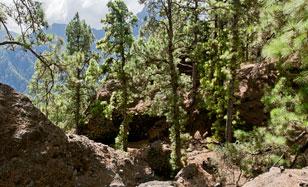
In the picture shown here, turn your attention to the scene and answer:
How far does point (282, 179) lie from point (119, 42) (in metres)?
22.5

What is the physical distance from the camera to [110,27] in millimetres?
29969

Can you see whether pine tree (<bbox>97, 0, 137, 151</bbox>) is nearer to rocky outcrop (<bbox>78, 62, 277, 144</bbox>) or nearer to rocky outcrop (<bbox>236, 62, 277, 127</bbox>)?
rocky outcrop (<bbox>78, 62, 277, 144</bbox>)

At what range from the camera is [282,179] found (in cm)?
915

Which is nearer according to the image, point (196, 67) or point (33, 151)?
point (33, 151)

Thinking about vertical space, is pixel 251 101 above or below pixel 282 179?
above

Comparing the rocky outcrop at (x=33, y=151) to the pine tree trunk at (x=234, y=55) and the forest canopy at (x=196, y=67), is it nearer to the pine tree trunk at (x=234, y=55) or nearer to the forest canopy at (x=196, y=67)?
the forest canopy at (x=196, y=67)

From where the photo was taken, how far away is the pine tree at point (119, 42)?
29750mm

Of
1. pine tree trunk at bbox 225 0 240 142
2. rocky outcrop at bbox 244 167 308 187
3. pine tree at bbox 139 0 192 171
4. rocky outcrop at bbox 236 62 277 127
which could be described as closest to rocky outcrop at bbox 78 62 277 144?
rocky outcrop at bbox 236 62 277 127

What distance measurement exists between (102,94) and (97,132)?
3467mm

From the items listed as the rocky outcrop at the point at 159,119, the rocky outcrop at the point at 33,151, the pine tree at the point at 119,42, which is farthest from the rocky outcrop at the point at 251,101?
the rocky outcrop at the point at 33,151

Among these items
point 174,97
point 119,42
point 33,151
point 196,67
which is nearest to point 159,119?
point 196,67

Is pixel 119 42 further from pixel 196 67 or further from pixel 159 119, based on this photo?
pixel 159 119

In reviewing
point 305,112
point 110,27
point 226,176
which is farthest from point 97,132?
point 305,112

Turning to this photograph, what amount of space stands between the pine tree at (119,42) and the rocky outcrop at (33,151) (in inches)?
863
